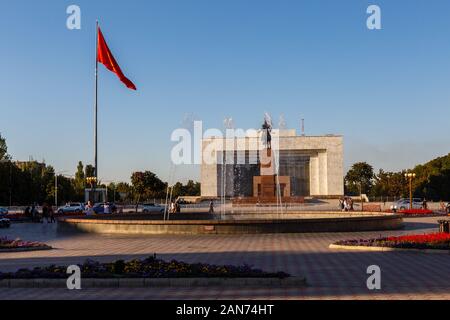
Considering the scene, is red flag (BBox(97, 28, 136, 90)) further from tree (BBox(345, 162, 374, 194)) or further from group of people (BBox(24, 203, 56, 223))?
tree (BBox(345, 162, 374, 194))

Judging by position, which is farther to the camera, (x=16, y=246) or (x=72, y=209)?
(x=72, y=209)

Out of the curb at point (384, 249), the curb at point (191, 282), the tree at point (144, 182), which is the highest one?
the tree at point (144, 182)

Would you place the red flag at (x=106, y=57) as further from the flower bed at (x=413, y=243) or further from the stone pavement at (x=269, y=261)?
the flower bed at (x=413, y=243)

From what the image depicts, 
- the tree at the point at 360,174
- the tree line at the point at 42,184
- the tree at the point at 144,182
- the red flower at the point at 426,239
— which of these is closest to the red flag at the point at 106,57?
the red flower at the point at 426,239

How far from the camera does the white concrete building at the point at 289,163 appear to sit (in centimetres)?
8831

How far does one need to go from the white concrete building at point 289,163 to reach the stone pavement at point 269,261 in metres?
66.2

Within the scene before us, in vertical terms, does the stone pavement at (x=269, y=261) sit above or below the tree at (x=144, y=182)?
below

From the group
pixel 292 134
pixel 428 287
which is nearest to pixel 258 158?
pixel 292 134

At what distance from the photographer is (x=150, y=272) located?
10.4 m

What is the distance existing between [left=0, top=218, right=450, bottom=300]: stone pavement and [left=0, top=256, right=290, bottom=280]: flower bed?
51cm

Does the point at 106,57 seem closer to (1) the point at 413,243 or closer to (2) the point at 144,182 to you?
(1) the point at 413,243

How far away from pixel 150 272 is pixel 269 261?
439cm

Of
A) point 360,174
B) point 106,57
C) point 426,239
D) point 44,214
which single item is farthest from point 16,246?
point 360,174
